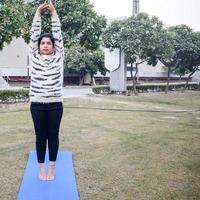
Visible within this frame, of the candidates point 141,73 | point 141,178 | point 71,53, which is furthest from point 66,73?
point 141,178

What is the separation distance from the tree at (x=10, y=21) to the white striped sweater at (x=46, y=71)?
8.98 meters

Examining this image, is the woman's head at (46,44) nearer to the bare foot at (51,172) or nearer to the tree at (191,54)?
the bare foot at (51,172)

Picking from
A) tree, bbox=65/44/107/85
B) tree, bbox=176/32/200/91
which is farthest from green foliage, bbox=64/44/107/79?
tree, bbox=176/32/200/91

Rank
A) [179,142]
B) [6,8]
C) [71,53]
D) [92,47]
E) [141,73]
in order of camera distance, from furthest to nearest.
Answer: [141,73] < [71,53] < [92,47] < [6,8] < [179,142]

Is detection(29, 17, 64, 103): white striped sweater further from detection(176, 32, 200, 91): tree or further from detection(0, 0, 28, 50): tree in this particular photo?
detection(176, 32, 200, 91): tree

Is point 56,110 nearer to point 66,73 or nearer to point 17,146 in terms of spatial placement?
point 17,146

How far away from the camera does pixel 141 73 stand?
50.7 m

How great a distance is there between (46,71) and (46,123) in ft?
2.33

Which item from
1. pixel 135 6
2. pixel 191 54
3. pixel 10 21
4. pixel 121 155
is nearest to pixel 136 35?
pixel 191 54

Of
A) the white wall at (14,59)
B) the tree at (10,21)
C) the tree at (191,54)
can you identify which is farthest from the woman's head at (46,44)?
the white wall at (14,59)

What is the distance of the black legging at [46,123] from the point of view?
Answer: 495 cm

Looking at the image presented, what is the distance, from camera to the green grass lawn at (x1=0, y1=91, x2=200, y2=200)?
484cm

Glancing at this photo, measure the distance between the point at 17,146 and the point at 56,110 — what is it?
8.89ft

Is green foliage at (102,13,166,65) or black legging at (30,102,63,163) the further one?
green foliage at (102,13,166,65)
